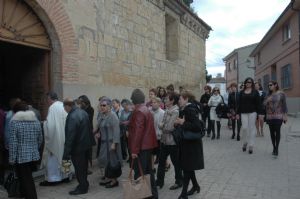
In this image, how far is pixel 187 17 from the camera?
1683cm

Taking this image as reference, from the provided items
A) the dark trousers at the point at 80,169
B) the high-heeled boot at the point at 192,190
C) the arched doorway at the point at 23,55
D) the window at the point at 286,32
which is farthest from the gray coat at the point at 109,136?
the window at the point at 286,32

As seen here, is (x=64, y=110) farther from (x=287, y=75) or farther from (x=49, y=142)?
(x=287, y=75)

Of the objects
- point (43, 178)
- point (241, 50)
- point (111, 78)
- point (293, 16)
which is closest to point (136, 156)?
point (43, 178)

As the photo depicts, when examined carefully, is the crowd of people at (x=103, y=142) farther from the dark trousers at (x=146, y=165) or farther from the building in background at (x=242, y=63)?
the building in background at (x=242, y=63)

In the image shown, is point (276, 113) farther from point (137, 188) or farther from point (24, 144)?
point (24, 144)

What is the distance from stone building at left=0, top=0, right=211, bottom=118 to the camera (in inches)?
317

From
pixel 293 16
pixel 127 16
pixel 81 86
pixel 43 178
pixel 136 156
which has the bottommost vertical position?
pixel 43 178

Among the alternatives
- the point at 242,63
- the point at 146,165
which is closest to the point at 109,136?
the point at 146,165

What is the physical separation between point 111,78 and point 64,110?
3157 millimetres

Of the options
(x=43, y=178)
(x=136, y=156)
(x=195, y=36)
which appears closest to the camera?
(x=136, y=156)

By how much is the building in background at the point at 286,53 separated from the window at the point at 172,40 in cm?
819

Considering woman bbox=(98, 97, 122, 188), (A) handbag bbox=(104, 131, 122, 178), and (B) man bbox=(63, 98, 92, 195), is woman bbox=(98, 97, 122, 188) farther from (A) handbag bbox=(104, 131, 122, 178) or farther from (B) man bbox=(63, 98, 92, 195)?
(B) man bbox=(63, 98, 92, 195)

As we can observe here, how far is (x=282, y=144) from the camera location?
36.3ft

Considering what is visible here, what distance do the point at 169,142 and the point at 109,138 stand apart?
1.10 m
